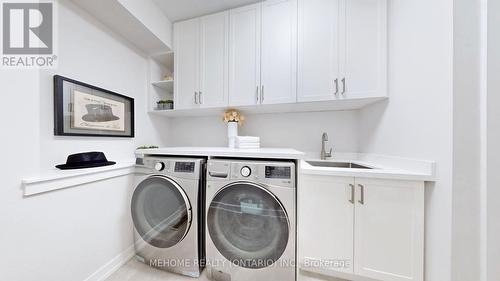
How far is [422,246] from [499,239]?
0.35 meters

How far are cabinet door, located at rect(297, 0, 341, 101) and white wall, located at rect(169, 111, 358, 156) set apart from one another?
46 cm

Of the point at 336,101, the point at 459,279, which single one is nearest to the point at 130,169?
the point at 336,101

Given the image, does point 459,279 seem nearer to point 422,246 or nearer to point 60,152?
point 422,246

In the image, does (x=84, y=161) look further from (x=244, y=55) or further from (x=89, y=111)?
(x=244, y=55)

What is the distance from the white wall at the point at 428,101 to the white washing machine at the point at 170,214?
1.52 metres

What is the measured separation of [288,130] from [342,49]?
36.9 inches

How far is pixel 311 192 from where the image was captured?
4.33ft

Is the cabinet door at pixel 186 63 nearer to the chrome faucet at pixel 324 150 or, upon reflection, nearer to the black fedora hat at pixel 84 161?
the black fedora hat at pixel 84 161

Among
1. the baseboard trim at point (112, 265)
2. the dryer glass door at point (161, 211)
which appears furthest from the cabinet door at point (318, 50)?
the baseboard trim at point (112, 265)

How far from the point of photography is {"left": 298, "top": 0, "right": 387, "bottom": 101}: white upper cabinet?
139 cm

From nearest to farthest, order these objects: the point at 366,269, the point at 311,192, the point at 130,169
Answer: the point at 366,269 < the point at 311,192 < the point at 130,169

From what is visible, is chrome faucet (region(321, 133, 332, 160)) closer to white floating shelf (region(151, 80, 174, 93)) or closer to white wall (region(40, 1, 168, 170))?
white floating shelf (region(151, 80, 174, 93))

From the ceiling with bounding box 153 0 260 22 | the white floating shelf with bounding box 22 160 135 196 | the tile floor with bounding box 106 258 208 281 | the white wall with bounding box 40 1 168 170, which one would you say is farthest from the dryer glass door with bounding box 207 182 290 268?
the ceiling with bounding box 153 0 260 22

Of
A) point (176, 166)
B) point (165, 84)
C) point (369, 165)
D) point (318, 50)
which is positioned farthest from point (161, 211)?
point (318, 50)
